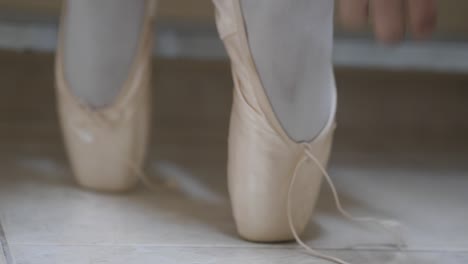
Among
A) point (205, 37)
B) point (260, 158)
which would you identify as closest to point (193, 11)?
point (205, 37)

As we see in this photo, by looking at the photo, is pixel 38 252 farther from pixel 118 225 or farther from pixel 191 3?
pixel 191 3

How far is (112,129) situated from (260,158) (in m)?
0.19

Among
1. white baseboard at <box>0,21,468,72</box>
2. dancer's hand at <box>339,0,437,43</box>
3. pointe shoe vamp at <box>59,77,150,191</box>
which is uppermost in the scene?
dancer's hand at <box>339,0,437,43</box>

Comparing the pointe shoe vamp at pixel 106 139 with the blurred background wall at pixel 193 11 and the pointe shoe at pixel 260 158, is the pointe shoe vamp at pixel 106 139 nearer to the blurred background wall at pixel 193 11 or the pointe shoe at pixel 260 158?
the pointe shoe at pixel 260 158

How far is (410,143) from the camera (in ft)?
3.65

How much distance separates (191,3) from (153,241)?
1.96 feet

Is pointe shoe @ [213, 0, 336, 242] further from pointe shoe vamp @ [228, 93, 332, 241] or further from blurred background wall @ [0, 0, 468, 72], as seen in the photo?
blurred background wall @ [0, 0, 468, 72]

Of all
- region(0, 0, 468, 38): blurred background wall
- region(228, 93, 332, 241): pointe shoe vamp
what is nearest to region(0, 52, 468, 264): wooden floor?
region(228, 93, 332, 241): pointe shoe vamp

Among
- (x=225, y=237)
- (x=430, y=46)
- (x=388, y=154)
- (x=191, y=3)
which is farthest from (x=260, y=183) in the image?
(x=430, y=46)

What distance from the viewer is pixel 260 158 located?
2.19 ft

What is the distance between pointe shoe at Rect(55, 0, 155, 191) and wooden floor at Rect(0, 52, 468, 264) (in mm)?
22

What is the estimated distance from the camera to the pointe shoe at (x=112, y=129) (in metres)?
0.80

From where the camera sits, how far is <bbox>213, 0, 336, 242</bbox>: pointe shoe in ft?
2.19

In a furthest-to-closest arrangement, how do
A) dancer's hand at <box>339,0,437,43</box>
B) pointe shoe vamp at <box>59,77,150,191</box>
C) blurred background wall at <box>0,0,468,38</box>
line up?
blurred background wall at <box>0,0,468,38</box>, pointe shoe vamp at <box>59,77,150,191</box>, dancer's hand at <box>339,0,437,43</box>
